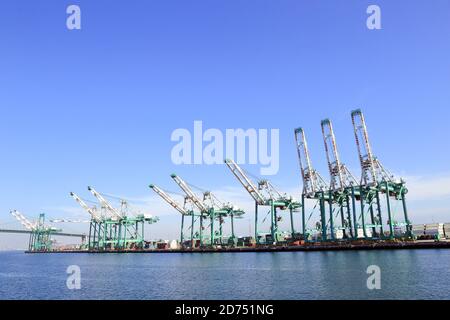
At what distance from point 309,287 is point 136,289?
18.0 metres

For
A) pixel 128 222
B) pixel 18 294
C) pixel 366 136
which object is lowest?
pixel 18 294

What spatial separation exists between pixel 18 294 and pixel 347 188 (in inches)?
3286

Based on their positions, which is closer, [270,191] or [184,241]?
[270,191]

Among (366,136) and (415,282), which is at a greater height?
(366,136)

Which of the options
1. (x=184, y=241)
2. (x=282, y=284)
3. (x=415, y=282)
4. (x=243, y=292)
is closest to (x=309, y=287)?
(x=282, y=284)

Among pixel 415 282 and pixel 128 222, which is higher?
pixel 128 222

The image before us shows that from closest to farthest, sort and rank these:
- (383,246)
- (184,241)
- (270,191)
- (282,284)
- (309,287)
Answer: (309,287) → (282,284) → (383,246) → (270,191) → (184,241)

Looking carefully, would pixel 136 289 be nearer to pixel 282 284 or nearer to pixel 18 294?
pixel 18 294

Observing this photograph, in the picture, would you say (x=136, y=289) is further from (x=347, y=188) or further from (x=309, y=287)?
(x=347, y=188)

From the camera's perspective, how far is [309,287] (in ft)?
121

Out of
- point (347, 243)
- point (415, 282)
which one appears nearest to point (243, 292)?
point (415, 282)

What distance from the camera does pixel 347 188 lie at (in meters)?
103
